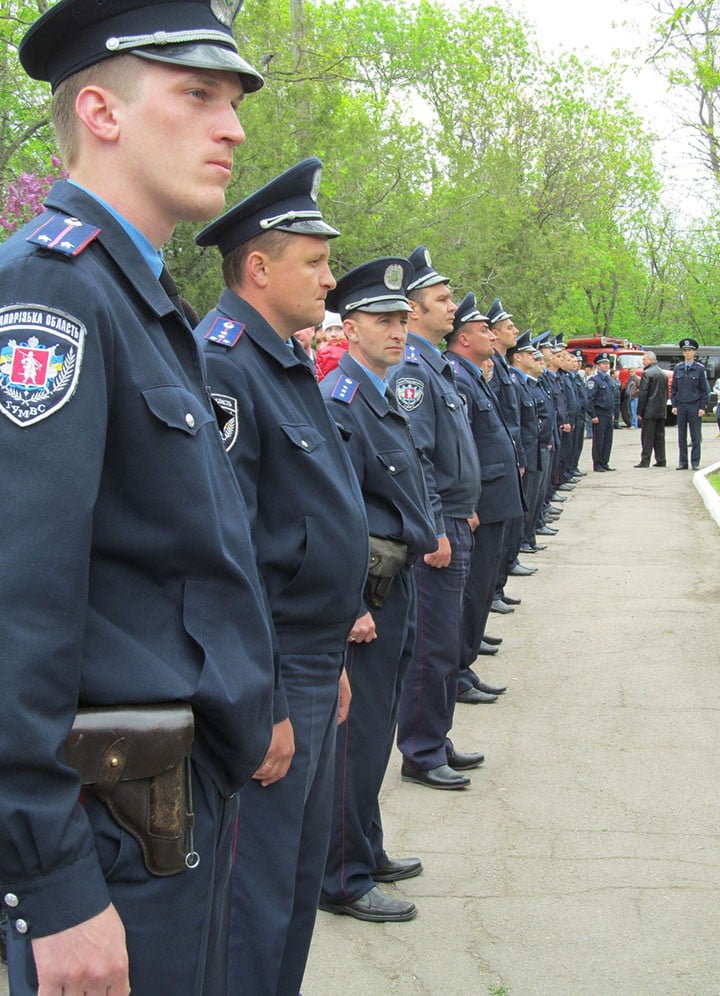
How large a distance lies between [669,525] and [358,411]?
35.3 feet

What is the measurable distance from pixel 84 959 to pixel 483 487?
5.35 metres

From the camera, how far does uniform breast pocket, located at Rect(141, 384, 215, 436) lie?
1657 mm

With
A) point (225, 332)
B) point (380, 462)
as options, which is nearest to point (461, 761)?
point (380, 462)

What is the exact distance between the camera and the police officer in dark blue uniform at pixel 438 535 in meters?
5.16

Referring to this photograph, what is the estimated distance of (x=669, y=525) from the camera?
46.4 ft

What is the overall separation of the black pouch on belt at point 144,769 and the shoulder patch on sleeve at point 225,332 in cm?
135

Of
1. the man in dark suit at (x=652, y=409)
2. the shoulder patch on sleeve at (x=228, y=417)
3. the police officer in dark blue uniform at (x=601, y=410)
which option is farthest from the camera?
the police officer in dark blue uniform at (x=601, y=410)

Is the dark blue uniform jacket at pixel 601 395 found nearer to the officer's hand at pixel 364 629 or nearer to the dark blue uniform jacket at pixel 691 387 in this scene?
the dark blue uniform jacket at pixel 691 387

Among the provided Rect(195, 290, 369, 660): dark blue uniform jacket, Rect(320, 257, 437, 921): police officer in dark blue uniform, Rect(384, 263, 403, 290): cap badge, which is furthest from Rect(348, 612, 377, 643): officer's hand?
Rect(384, 263, 403, 290): cap badge

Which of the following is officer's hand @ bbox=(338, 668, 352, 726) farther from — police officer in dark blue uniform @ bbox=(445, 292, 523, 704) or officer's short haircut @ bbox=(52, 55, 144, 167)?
police officer in dark blue uniform @ bbox=(445, 292, 523, 704)

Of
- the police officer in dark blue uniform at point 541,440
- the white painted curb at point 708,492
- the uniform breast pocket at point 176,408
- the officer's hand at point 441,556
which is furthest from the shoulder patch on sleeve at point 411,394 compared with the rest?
the white painted curb at point 708,492

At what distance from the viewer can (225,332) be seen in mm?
2869

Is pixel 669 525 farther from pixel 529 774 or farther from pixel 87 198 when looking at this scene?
pixel 87 198

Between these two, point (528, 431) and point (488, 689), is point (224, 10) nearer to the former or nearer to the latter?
point (488, 689)
